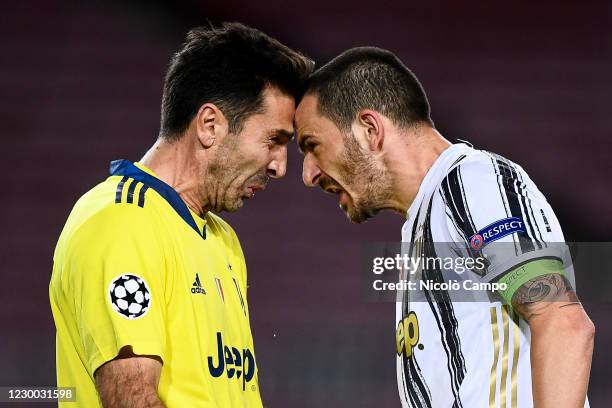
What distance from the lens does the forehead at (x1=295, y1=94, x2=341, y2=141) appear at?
2.05 m

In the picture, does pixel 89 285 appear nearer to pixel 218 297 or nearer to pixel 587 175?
pixel 218 297

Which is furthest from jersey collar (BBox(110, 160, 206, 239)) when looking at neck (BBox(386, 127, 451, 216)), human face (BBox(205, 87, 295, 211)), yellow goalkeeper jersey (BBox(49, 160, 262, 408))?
neck (BBox(386, 127, 451, 216))

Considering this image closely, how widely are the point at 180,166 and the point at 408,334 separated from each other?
0.61m

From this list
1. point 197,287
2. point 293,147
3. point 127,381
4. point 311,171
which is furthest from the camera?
point 293,147

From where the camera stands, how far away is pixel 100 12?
411 cm

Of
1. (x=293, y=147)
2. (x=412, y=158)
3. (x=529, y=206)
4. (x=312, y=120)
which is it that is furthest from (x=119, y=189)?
(x=293, y=147)

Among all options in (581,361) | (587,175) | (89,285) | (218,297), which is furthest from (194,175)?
(587,175)

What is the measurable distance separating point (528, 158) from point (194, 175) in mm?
2416

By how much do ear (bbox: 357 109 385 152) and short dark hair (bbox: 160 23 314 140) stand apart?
0.75 ft

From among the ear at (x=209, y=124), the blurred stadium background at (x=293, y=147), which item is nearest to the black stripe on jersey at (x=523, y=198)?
the ear at (x=209, y=124)

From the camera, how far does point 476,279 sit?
5.50ft

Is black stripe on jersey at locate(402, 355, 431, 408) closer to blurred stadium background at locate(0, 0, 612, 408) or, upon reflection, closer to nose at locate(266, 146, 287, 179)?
→ nose at locate(266, 146, 287, 179)

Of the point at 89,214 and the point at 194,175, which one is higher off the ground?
the point at 194,175

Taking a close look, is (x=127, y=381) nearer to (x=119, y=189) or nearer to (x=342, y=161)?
(x=119, y=189)
